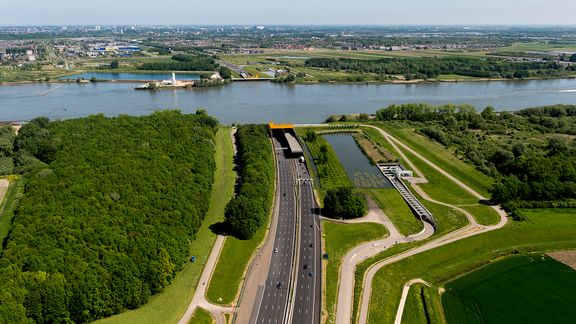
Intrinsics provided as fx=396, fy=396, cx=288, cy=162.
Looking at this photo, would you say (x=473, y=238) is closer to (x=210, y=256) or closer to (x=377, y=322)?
(x=377, y=322)

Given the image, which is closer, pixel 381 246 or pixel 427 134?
pixel 381 246

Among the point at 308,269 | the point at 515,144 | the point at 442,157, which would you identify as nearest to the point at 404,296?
the point at 308,269

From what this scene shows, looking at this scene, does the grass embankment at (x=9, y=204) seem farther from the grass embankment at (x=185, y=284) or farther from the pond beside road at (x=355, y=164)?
the pond beside road at (x=355, y=164)

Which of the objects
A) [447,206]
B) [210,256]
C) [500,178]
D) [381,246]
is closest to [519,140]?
[500,178]

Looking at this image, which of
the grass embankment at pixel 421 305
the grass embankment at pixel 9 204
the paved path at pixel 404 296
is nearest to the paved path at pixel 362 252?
the paved path at pixel 404 296

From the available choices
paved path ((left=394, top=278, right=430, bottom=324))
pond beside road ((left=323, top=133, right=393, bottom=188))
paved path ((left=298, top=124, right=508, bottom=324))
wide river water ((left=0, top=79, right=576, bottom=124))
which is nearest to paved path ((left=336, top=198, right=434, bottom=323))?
paved path ((left=298, top=124, right=508, bottom=324))

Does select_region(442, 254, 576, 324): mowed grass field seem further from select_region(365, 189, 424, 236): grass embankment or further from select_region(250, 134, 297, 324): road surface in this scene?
select_region(250, 134, 297, 324): road surface
